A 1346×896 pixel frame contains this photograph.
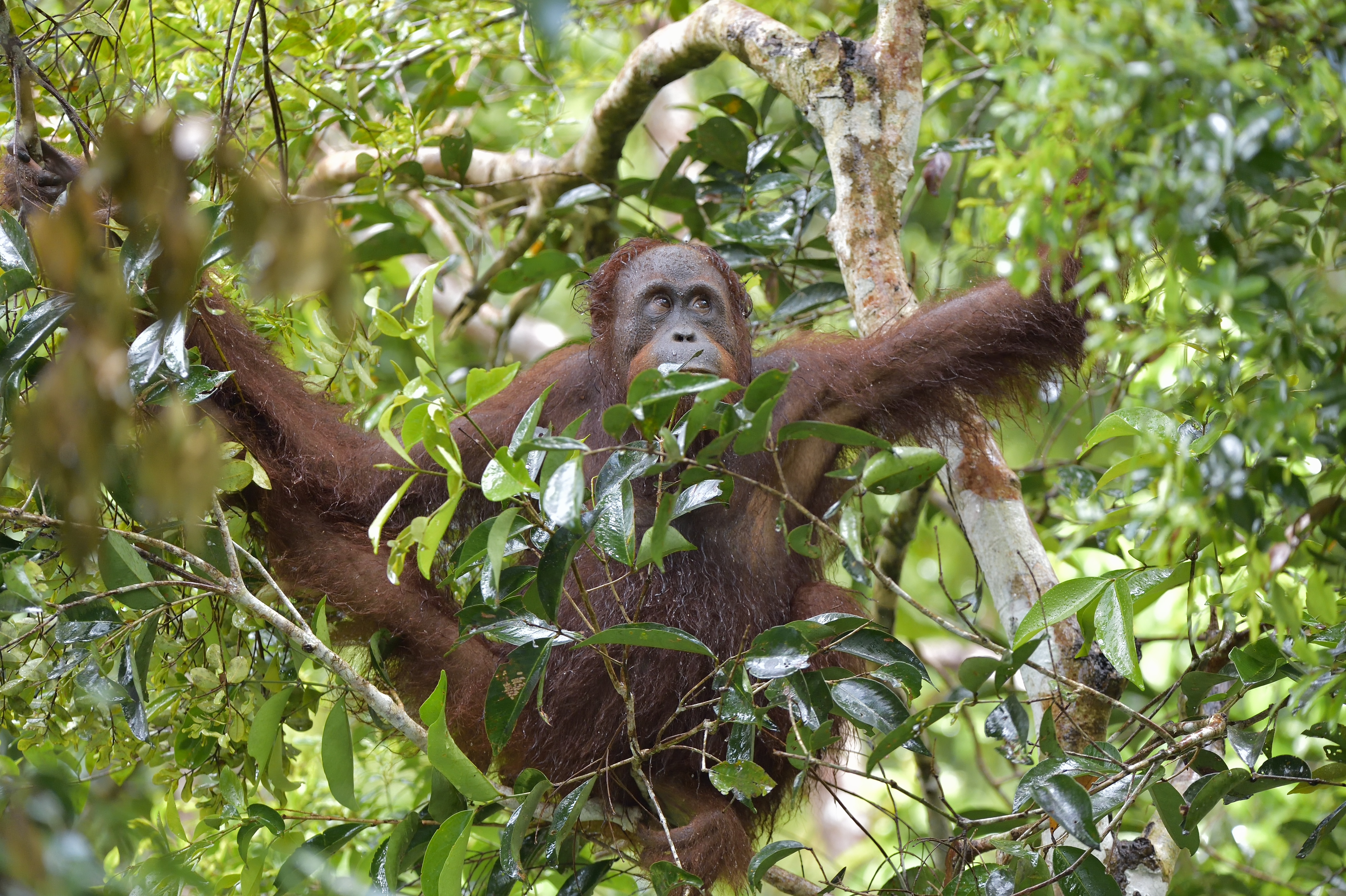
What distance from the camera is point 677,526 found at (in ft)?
11.6

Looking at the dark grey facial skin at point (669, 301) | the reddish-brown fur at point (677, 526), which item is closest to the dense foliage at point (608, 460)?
the reddish-brown fur at point (677, 526)

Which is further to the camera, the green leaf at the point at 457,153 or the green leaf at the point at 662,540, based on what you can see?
the green leaf at the point at 457,153

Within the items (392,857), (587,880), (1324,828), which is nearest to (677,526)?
(587,880)

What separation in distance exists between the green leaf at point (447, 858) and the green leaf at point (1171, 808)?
135 cm

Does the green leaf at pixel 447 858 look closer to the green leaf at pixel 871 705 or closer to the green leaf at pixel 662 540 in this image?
the green leaf at pixel 662 540

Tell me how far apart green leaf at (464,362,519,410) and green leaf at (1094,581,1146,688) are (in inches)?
47.9

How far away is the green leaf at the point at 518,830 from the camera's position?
7.06 ft

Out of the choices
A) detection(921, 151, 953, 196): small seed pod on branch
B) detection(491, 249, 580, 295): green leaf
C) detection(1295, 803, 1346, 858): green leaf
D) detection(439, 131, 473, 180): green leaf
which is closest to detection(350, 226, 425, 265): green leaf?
detection(439, 131, 473, 180): green leaf

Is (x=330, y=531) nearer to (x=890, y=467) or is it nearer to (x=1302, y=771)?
(x=890, y=467)

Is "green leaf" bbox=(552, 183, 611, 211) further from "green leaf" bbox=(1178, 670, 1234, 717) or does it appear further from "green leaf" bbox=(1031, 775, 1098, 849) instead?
"green leaf" bbox=(1031, 775, 1098, 849)

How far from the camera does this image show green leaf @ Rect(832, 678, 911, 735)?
2301 millimetres

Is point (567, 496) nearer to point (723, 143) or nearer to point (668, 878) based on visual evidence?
point (668, 878)

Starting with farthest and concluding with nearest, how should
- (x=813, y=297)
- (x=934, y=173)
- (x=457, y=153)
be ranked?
(x=457, y=153), (x=934, y=173), (x=813, y=297)

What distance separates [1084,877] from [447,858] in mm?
1208
